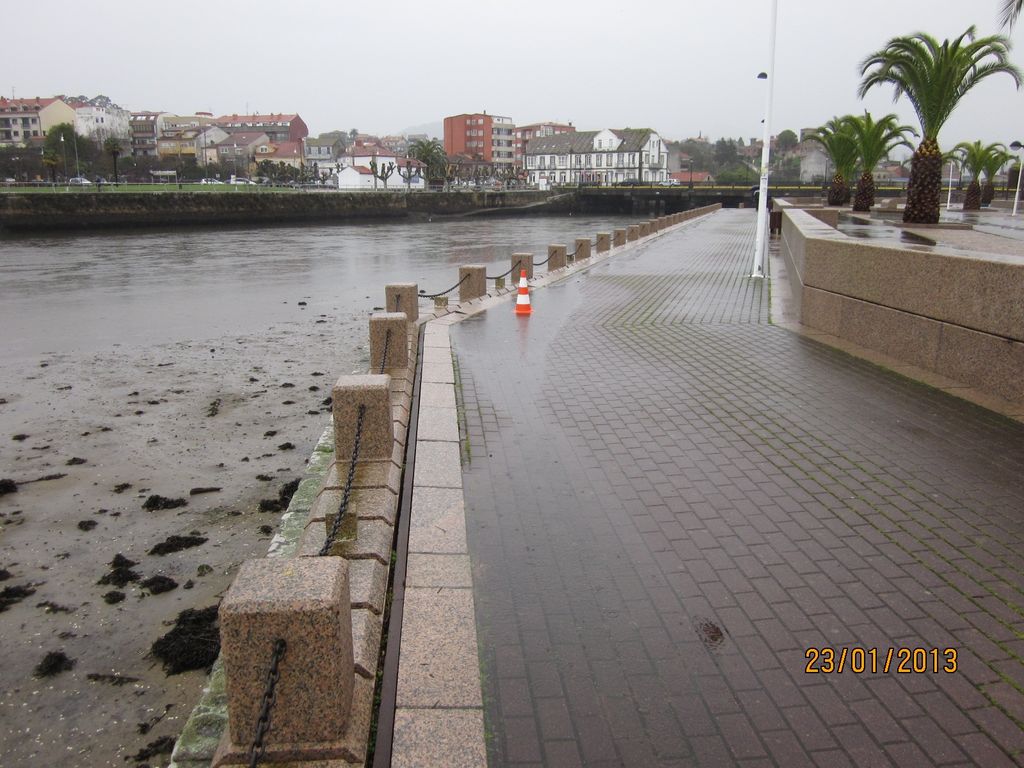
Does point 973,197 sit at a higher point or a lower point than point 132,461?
higher

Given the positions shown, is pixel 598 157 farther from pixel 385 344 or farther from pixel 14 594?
pixel 14 594

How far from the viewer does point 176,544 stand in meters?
6.09

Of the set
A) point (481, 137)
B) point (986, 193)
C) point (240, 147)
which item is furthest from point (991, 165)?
point (240, 147)

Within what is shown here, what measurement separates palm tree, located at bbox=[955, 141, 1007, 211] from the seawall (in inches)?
1700

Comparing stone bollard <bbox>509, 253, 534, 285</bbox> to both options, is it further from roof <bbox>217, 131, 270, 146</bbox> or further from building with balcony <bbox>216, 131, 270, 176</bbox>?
roof <bbox>217, 131, 270, 146</bbox>

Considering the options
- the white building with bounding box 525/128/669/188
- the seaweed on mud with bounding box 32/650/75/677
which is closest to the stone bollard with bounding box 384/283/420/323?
the seaweed on mud with bounding box 32/650/75/677

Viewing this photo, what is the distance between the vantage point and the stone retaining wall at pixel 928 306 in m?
6.87

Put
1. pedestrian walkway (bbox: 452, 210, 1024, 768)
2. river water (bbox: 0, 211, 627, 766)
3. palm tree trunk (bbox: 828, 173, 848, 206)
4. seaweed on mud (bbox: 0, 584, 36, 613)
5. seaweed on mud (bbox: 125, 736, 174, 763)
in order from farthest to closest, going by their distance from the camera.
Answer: palm tree trunk (bbox: 828, 173, 848, 206) → seaweed on mud (bbox: 0, 584, 36, 613) → river water (bbox: 0, 211, 627, 766) → seaweed on mud (bbox: 125, 736, 174, 763) → pedestrian walkway (bbox: 452, 210, 1024, 768)

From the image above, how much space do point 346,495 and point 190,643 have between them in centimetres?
141

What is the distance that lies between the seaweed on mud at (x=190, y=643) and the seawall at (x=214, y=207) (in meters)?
48.8

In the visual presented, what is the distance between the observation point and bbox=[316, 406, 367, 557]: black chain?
13.4 feet

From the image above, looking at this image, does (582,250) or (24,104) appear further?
(24,104)

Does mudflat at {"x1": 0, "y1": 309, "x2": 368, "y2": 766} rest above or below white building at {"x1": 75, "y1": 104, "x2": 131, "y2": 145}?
below

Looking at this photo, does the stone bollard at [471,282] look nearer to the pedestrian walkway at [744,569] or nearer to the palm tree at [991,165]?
the pedestrian walkway at [744,569]
